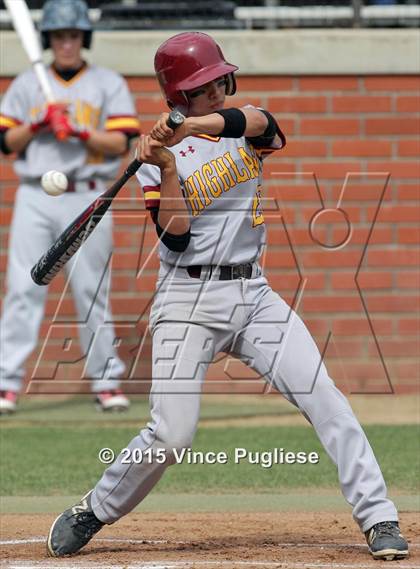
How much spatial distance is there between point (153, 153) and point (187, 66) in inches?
18.2

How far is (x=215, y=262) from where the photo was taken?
5016mm

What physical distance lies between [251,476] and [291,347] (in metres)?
2.34

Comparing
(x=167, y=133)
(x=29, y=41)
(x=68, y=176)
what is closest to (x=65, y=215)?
(x=68, y=176)

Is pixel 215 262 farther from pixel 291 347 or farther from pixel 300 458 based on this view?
pixel 300 458

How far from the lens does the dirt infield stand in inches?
193

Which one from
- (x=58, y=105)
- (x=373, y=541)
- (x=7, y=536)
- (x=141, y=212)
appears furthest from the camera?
(x=141, y=212)

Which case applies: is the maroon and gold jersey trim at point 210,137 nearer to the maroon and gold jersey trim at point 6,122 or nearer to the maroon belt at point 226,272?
the maroon belt at point 226,272

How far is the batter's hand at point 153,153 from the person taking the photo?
471 centimetres

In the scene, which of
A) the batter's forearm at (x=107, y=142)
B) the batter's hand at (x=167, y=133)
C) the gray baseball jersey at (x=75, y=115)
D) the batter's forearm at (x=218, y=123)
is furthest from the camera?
the gray baseball jersey at (x=75, y=115)

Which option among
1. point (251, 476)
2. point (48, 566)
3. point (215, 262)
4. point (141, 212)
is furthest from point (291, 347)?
point (141, 212)

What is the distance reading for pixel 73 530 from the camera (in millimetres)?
5090

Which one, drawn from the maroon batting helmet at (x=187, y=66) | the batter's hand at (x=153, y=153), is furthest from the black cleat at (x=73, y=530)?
the maroon batting helmet at (x=187, y=66)

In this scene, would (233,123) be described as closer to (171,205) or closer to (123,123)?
(171,205)

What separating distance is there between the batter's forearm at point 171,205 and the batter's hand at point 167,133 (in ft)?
0.45
